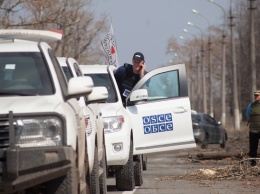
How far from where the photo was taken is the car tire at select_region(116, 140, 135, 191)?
53.5 ft

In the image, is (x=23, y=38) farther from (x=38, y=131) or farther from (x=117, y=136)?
(x=117, y=136)

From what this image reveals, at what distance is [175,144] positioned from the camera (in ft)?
57.0

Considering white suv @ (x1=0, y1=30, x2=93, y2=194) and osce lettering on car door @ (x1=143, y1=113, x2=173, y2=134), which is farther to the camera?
osce lettering on car door @ (x1=143, y1=113, x2=173, y2=134)

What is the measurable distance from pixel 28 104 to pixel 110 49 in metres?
18.9

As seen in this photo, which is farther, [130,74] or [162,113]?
[130,74]

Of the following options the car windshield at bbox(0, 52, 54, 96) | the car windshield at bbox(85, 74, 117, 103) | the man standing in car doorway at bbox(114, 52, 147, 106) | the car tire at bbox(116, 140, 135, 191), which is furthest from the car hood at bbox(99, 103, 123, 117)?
the car windshield at bbox(0, 52, 54, 96)

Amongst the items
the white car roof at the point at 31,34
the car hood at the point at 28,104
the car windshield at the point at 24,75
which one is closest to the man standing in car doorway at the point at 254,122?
the white car roof at the point at 31,34

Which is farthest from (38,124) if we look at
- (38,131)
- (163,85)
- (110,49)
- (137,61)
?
(110,49)

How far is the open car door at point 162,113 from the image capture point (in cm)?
1700

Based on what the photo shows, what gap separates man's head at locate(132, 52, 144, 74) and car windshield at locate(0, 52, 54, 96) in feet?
25.3

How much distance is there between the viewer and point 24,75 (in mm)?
9938

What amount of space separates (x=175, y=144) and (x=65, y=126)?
836 cm

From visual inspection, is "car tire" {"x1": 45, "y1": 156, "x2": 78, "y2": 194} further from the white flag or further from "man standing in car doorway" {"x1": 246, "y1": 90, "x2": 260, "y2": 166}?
the white flag

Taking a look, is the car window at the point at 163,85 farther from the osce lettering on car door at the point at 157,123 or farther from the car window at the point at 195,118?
the car window at the point at 195,118
